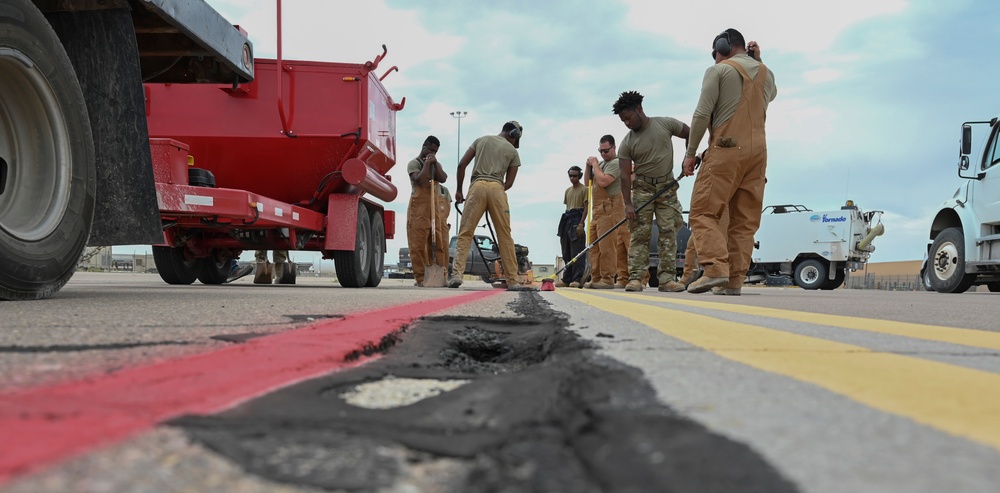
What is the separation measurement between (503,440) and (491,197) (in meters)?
6.81

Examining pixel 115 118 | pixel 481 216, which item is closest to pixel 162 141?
pixel 115 118

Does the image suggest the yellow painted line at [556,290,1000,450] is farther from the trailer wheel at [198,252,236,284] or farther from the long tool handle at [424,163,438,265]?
the trailer wheel at [198,252,236,284]

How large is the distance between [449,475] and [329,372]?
62cm

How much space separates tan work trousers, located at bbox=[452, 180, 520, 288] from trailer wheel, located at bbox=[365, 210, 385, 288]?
3.66 ft

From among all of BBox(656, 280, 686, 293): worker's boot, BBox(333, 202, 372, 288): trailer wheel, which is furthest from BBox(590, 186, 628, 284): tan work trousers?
BBox(333, 202, 372, 288): trailer wheel

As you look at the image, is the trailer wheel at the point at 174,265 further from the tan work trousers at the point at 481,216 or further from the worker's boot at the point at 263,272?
the tan work trousers at the point at 481,216

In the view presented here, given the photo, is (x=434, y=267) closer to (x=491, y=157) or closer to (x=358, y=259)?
(x=358, y=259)

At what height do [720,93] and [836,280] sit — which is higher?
[720,93]

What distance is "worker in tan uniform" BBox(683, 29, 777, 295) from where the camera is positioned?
225 inches

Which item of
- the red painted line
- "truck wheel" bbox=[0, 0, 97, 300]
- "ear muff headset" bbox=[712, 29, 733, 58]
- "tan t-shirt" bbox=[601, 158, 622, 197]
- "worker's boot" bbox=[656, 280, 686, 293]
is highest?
"ear muff headset" bbox=[712, 29, 733, 58]

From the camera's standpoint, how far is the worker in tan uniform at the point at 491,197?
24.8 ft

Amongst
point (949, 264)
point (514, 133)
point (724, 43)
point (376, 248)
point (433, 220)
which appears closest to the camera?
point (724, 43)

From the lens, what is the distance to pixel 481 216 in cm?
763

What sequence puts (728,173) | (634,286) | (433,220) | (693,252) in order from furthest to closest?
(433,220)
(634,286)
(693,252)
(728,173)
